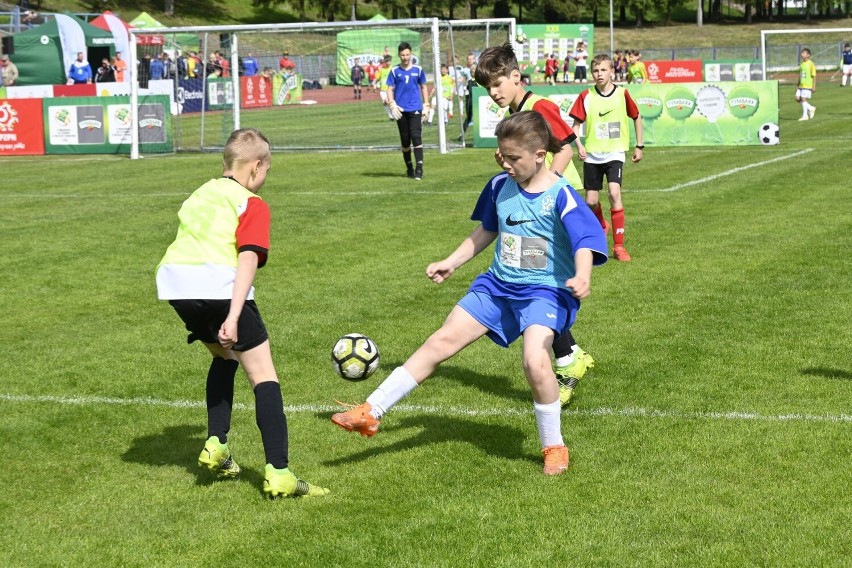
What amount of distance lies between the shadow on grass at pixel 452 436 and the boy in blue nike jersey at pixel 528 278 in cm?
29

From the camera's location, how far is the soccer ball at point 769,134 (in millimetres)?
24078

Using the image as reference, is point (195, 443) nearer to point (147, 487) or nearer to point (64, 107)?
point (147, 487)

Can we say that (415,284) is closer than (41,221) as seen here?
Yes

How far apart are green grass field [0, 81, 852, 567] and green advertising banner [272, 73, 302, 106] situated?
81.0 ft

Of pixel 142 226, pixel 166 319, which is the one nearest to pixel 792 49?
pixel 142 226

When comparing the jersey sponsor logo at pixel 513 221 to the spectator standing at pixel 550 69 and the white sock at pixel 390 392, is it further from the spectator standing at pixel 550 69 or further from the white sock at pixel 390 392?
the spectator standing at pixel 550 69

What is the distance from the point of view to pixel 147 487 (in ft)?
18.0

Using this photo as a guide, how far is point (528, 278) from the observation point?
18.5 ft

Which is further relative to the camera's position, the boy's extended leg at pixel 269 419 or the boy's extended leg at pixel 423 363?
the boy's extended leg at pixel 423 363

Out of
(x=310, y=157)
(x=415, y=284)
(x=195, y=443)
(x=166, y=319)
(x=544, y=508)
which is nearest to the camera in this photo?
(x=544, y=508)

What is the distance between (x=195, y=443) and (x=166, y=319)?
343 cm

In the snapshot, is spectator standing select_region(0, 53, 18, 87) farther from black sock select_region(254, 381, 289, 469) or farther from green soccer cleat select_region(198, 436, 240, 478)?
black sock select_region(254, 381, 289, 469)

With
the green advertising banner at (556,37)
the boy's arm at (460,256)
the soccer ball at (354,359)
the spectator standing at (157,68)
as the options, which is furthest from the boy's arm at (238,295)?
the green advertising banner at (556,37)

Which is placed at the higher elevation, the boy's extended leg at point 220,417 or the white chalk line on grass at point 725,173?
the white chalk line on grass at point 725,173
